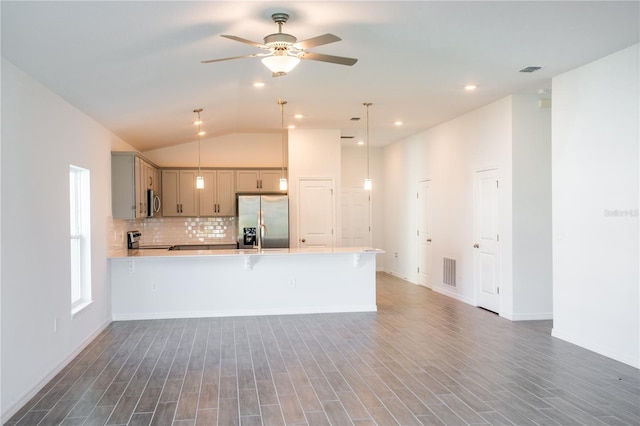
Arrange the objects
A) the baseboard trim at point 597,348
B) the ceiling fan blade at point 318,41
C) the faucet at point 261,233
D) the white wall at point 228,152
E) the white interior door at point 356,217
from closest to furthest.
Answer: the ceiling fan blade at point 318,41, the baseboard trim at point 597,348, the faucet at point 261,233, the white wall at point 228,152, the white interior door at point 356,217

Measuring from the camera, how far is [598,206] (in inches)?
196

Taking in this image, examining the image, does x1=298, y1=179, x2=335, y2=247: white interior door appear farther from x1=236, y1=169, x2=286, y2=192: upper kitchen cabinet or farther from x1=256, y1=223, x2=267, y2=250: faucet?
x1=236, y1=169, x2=286, y2=192: upper kitchen cabinet

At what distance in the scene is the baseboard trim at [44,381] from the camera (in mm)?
3479

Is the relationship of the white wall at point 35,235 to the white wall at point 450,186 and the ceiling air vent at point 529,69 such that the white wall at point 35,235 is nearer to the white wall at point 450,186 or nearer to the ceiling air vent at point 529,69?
the ceiling air vent at point 529,69

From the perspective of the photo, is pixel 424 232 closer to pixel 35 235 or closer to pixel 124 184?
pixel 124 184

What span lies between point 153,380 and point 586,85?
17.1ft

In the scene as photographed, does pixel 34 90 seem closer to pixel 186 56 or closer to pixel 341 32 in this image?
pixel 186 56

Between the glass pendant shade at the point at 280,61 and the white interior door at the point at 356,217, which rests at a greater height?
the glass pendant shade at the point at 280,61

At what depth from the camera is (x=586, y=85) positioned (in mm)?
5145

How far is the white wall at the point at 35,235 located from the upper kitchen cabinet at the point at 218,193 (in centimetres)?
385

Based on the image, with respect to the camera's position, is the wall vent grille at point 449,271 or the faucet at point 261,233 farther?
the wall vent grille at point 449,271

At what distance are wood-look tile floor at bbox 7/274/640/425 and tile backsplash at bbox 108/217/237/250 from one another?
3.22 meters

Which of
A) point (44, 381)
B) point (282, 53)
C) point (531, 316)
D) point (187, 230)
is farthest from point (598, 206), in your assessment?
point (187, 230)

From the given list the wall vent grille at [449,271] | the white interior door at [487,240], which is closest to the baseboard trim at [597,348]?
the white interior door at [487,240]
